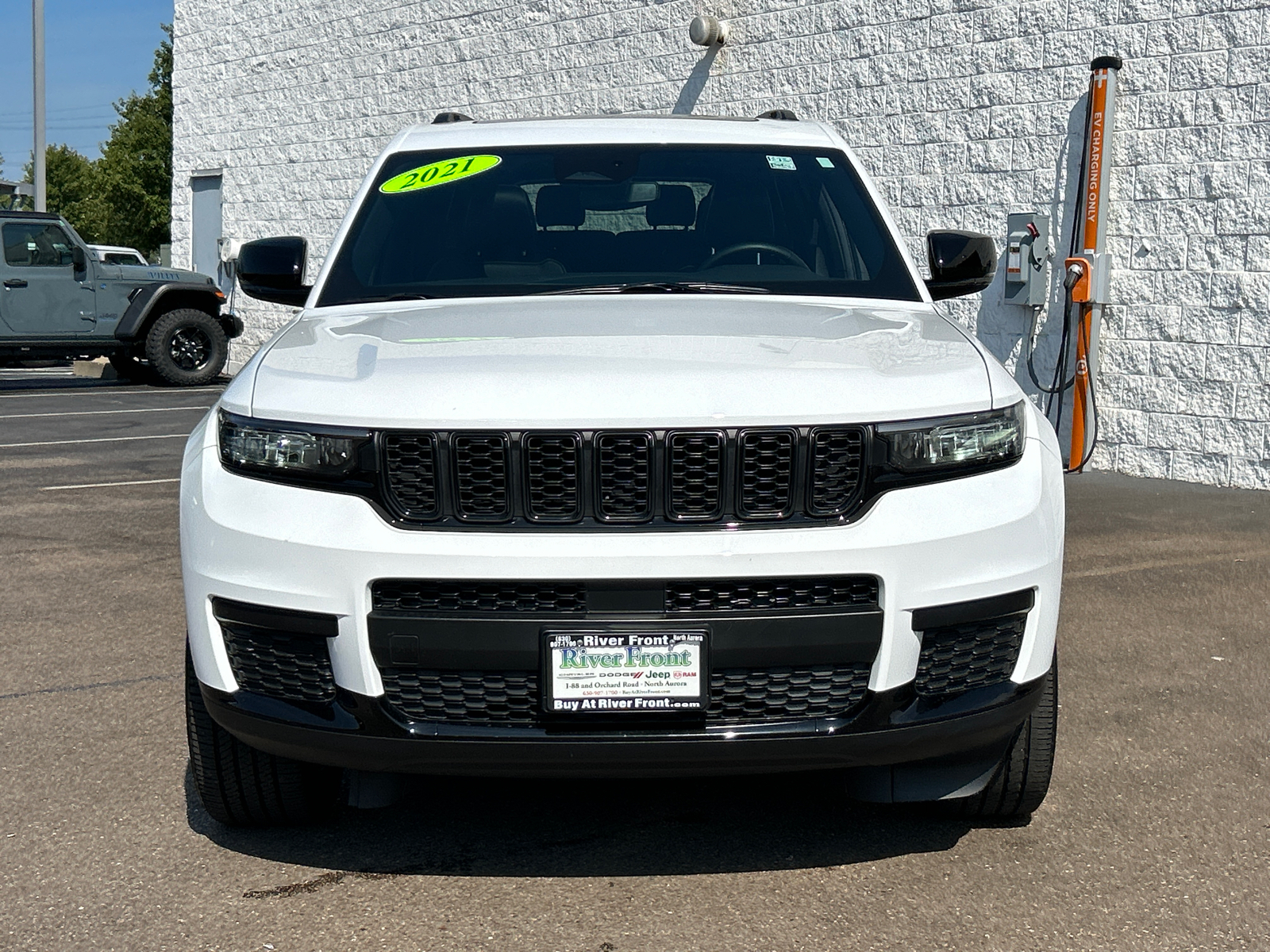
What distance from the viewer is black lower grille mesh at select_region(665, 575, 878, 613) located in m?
2.91

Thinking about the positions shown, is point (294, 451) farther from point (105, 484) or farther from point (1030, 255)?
point (1030, 255)

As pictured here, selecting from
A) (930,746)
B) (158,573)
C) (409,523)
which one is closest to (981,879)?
(930,746)

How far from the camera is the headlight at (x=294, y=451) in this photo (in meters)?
2.98

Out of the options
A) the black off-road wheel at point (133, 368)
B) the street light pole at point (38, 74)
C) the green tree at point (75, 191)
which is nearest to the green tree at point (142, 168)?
the green tree at point (75, 191)

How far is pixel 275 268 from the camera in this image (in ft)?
15.0

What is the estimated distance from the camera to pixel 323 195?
1770 centimetres

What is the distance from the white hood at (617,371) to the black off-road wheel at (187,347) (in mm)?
14756

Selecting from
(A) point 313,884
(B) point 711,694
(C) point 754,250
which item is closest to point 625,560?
(B) point 711,694

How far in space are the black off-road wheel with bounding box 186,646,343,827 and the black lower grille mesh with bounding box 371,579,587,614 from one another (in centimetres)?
72

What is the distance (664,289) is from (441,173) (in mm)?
1005

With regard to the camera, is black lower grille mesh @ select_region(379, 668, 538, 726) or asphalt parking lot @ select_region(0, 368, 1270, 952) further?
asphalt parking lot @ select_region(0, 368, 1270, 952)

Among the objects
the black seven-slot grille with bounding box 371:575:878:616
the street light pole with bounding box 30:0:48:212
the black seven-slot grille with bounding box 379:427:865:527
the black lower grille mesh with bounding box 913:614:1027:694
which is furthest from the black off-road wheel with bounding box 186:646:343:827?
the street light pole with bounding box 30:0:48:212

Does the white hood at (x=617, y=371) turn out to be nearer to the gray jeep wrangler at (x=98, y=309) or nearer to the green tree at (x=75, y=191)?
the gray jeep wrangler at (x=98, y=309)

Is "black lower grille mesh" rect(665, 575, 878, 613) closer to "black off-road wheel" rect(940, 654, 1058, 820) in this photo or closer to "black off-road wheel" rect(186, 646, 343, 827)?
"black off-road wheel" rect(940, 654, 1058, 820)
